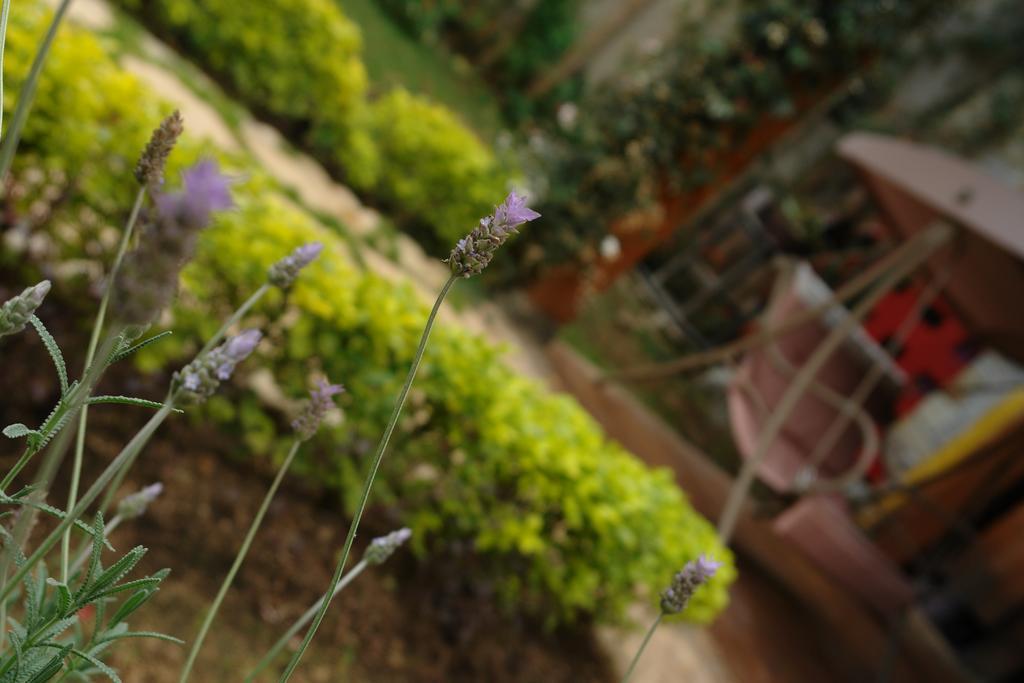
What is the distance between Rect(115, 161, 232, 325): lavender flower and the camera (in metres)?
0.45

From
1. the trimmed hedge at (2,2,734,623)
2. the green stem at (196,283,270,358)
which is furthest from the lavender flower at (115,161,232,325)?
the trimmed hedge at (2,2,734,623)

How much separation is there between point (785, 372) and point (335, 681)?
3.56 meters

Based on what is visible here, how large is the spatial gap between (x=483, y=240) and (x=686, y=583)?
17.6 inches

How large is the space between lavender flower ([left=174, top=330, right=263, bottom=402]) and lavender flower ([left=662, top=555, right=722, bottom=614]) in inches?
19.4

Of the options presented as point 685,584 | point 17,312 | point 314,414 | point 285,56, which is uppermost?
point 285,56

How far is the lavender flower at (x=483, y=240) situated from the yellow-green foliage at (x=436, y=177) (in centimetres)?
560

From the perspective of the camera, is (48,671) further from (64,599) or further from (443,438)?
(443,438)

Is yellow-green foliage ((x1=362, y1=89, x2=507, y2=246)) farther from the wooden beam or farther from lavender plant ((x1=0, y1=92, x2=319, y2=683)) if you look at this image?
lavender plant ((x1=0, y1=92, x2=319, y2=683))

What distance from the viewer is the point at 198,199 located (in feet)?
1.47

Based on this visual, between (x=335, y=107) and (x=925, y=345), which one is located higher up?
(x=335, y=107)

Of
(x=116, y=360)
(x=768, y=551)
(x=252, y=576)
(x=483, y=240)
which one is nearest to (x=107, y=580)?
(x=116, y=360)

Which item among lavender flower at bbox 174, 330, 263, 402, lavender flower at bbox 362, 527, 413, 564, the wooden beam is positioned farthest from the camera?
the wooden beam

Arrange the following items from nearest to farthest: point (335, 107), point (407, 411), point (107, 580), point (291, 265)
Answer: point (107, 580)
point (291, 265)
point (407, 411)
point (335, 107)

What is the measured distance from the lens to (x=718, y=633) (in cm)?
446
